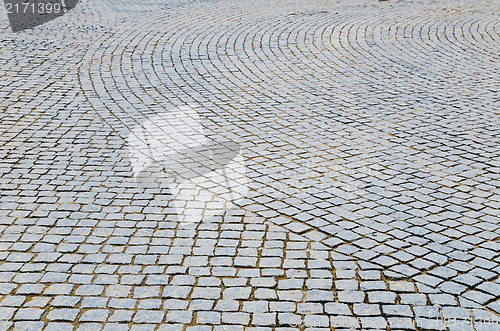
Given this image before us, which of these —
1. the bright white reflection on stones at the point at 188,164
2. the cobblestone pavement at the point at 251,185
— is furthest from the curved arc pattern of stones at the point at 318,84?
the bright white reflection on stones at the point at 188,164

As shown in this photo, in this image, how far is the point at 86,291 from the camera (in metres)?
4.44

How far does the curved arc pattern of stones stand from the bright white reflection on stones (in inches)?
10.2

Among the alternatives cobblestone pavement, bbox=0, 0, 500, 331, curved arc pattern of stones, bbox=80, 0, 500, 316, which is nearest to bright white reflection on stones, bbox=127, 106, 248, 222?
cobblestone pavement, bbox=0, 0, 500, 331

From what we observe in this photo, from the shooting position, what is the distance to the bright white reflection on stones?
5816 mm

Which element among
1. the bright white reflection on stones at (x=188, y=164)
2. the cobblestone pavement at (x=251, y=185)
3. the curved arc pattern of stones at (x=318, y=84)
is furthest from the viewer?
the curved arc pattern of stones at (x=318, y=84)

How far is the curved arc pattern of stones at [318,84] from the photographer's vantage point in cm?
644

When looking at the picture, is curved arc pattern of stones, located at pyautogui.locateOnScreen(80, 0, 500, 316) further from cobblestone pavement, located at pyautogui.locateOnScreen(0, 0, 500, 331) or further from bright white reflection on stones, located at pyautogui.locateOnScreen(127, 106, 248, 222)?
bright white reflection on stones, located at pyautogui.locateOnScreen(127, 106, 248, 222)

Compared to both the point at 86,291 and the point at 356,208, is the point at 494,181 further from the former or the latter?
the point at 86,291

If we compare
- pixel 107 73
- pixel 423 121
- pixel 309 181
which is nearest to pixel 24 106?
pixel 107 73

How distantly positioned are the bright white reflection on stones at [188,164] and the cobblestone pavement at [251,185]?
0.03 metres

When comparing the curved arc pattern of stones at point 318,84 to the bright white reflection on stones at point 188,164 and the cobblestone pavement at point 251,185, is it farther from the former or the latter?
the bright white reflection on stones at point 188,164

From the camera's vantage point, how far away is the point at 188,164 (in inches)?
260

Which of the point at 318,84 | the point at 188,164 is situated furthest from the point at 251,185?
the point at 318,84

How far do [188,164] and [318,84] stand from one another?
3.66 metres
